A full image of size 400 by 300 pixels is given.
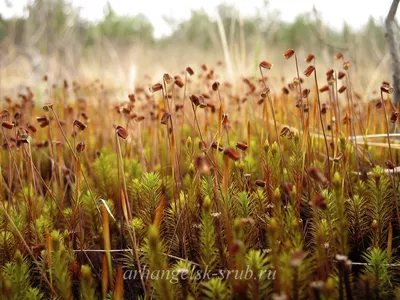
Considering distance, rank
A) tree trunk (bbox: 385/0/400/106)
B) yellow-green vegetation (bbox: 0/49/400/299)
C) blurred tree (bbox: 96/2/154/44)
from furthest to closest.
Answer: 1. blurred tree (bbox: 96/2/154/44)
2. tree trunk (bbox: 385/0/400/106)
3. yellow-green vegetation (bbox: 0/49/400/299)

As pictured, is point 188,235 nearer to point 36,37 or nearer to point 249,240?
point 249,240

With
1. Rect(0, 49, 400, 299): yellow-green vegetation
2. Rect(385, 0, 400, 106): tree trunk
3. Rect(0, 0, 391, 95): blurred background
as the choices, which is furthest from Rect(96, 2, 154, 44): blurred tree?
Rect(0, 49, 400, 299): yellow-green vegetation

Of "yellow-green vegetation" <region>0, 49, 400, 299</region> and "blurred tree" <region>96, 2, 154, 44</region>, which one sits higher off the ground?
"blurred tree" <region>96, 2, 154, 44</region>

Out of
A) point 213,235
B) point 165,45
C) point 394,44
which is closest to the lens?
point 213,235

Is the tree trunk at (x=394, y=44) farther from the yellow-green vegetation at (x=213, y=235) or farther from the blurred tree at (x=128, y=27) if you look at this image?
the blurred tree at (x=128, y=27)

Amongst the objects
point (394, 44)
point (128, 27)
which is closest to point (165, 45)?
point (128, 27)

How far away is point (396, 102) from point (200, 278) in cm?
141

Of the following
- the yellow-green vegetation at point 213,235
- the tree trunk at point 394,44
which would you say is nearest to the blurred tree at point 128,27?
the tree trunk at point 394,44

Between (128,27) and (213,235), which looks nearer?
(213,235)

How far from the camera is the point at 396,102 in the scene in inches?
69.8

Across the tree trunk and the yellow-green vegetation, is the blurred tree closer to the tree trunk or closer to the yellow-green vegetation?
the tree trunk

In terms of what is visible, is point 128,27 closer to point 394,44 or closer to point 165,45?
point 165,45

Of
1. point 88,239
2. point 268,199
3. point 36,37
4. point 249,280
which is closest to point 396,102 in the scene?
point 268,199

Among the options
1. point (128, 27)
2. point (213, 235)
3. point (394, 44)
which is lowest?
point (213, 235)
